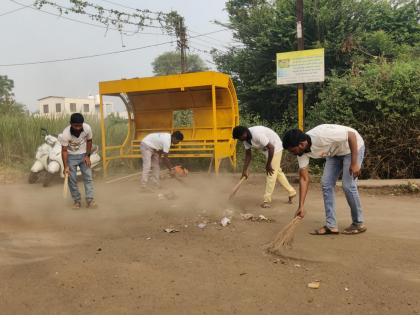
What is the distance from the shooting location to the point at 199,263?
13.8ft

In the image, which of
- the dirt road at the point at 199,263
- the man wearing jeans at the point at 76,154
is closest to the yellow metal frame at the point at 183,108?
the man wearing jeans at the point at 76,154

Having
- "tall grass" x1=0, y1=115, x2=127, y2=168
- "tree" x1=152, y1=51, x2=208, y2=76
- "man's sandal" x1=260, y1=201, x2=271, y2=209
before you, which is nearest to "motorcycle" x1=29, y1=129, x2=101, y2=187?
"tall grass" x1=0, y1=115, x2=127, y2=168

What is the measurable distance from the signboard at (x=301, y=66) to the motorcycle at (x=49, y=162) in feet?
14.9

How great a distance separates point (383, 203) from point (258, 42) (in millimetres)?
6767

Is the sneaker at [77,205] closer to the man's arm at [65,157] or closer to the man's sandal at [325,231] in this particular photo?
the man's arm at [65,157]

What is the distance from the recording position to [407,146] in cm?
816

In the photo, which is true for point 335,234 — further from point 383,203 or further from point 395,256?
point 383,203

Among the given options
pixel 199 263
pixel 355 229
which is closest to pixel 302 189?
pixel 355 229

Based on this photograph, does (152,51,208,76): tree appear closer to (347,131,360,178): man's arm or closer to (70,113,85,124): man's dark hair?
(70,113,85,124): man's dark hair

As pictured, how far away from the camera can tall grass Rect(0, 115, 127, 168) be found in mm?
12195

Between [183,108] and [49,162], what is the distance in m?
3.69

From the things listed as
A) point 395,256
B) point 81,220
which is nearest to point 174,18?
point 81,220

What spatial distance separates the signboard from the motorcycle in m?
4.55

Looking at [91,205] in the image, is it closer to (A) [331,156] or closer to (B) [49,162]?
(B) [49,162]
